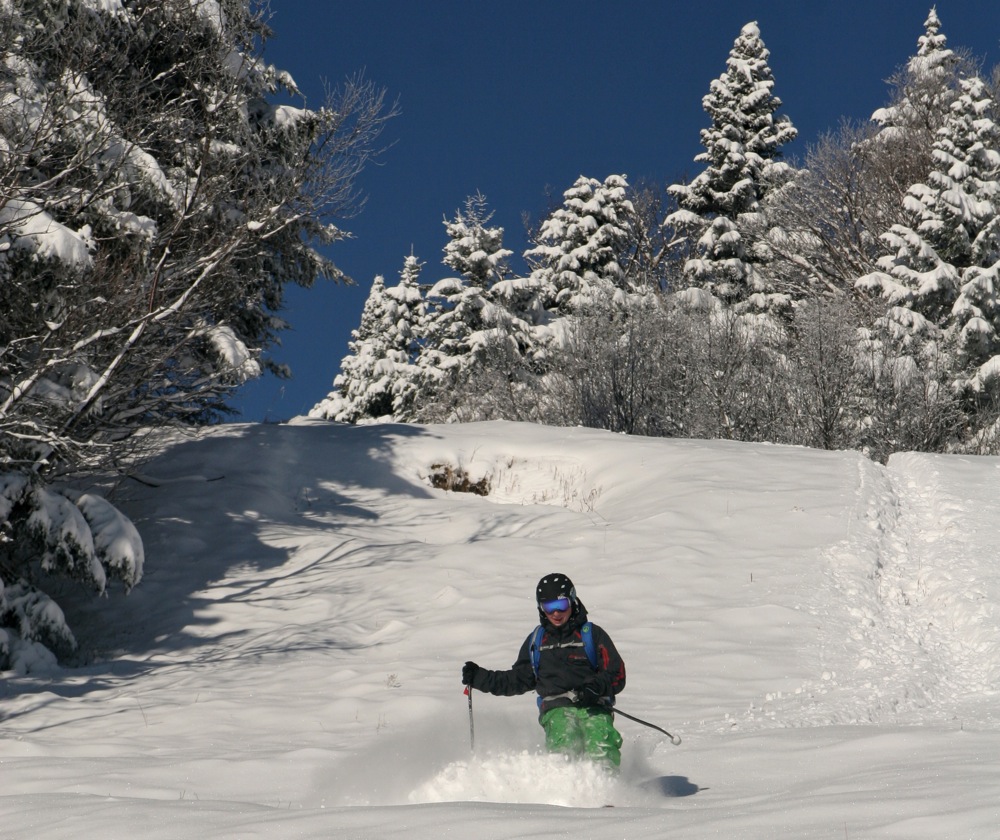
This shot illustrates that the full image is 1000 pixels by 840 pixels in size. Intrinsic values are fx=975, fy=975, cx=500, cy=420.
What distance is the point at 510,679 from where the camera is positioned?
6.48 meters

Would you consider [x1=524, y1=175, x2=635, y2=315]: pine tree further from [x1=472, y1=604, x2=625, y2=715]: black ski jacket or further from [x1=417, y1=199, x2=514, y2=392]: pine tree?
[x1=472, y1=604, x2=625, y2=715]: black ski jacket

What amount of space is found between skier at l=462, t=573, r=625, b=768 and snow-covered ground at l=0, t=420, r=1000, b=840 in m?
0.21

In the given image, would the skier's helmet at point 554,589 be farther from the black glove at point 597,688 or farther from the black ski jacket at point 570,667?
the black glove at point 597,688

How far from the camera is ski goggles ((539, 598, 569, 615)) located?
6188mm

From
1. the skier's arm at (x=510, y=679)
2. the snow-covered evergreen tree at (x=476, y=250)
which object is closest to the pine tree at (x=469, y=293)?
the snow-covered evergreen tree at (x=476, y=250)

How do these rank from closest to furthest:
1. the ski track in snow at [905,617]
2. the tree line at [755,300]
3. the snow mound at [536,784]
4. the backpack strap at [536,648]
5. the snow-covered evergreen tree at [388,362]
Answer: the snow mound at [536,784] → the backpack strap at [536,648] → the ski track in snow at [905,617] → the tree line at [755,300] → the snow-covered evergreen tree at [388,362]

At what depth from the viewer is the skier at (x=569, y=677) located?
602cm

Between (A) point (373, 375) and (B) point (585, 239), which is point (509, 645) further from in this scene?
(A) point (373, 375)

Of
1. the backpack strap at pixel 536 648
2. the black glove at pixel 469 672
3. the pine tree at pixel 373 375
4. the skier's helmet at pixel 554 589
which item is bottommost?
the black glove at pixel 469 672

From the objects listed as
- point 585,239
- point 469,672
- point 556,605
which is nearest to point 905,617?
point 556,605

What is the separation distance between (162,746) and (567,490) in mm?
9658

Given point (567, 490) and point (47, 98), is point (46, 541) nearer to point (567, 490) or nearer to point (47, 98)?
point (47, 98)

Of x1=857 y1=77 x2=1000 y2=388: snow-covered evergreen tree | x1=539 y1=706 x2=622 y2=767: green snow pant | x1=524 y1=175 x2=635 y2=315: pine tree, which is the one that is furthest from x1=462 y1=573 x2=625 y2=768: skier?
x1=524 y1=175 x2=635 y2=315: pine tree

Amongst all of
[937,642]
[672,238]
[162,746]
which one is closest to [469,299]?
[672,238]
